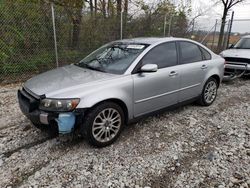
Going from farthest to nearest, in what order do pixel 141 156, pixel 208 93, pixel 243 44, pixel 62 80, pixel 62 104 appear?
pixel 243 44 → pixel 208 93 → pixel 62 80 → pixel 141 156 → pixel 62 104

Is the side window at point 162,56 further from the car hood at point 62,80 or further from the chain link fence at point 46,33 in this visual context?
the chain link fence at point 46,33

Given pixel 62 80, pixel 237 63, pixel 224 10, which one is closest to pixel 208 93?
pixel 237 63

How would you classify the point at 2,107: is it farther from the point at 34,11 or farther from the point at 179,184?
the point at 179,184

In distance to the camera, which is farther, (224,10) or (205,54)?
(224,10)

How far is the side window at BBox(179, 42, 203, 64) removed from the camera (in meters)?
4.05

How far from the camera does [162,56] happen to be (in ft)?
12.2

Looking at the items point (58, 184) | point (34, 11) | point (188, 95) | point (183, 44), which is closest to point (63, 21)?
point (34, 11)

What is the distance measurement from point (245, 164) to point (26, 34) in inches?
245

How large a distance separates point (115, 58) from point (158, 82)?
83 cm

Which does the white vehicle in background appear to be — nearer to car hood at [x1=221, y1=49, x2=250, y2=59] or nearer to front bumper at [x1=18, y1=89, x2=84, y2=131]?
car hood at [x1=221, y1=49, x2=250, y2=59]

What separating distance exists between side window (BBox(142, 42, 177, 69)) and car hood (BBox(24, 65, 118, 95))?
2.43ft

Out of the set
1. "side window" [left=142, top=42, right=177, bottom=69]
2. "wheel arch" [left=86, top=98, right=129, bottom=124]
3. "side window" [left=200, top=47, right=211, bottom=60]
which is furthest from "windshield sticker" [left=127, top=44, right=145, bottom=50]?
"side window" [left=200, top=47, right=211, bottom=60]

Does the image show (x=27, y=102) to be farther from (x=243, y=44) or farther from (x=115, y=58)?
(x=243, y=44)

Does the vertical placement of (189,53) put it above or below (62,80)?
above
